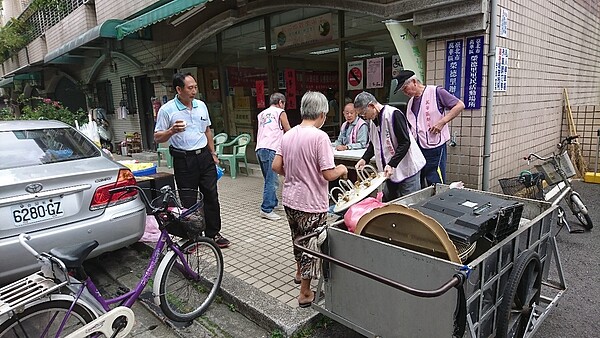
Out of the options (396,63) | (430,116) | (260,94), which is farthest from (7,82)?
(430,116)

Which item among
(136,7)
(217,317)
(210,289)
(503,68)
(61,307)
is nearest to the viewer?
(61,307)

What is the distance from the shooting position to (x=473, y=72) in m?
4.65

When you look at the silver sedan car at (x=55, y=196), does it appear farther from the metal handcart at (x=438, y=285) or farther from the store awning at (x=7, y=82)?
the store awning at (x=7, y=82)

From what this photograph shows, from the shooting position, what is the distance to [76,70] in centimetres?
1582

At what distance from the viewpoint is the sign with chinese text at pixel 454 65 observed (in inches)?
186

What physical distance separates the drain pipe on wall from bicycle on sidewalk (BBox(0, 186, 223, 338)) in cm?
362

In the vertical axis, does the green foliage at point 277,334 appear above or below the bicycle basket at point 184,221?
below

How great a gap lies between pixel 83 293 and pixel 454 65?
4566 millimetres

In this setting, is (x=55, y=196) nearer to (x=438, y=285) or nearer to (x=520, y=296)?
(x=438, y=285)

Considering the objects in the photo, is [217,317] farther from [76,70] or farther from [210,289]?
[76,70]

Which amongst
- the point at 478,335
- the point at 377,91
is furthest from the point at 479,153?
the point at 478,335

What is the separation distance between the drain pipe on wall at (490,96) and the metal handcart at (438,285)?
2.22m

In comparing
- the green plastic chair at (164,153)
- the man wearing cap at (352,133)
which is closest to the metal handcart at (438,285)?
the man wearing cap at (352,133)

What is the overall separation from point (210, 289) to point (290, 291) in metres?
0.73
